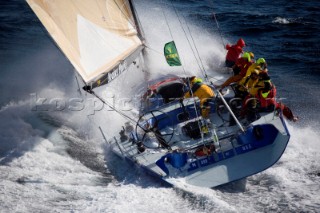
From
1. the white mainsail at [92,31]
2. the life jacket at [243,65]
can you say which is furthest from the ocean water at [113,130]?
the life jacket at [243,65]

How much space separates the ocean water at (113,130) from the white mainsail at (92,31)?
1.54 meters

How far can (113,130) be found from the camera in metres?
10.4

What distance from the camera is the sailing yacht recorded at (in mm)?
7848

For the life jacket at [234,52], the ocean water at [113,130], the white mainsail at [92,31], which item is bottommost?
the ocean water at [113,130]

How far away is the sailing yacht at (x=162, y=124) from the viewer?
7848mm

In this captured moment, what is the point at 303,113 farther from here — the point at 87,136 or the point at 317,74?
the point at 87,136

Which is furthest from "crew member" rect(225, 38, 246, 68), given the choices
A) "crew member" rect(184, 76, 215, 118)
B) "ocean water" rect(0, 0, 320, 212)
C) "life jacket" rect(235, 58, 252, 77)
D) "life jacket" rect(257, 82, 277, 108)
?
"life jacket" rect(257, 82, 277, 108)

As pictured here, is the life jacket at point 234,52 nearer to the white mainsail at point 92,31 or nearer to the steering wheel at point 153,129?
the white mainsail at point 92,31

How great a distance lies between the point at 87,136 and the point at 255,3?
1522 cm

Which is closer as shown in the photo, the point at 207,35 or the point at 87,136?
the point at 87,136

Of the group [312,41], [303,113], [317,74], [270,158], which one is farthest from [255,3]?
[270,158]

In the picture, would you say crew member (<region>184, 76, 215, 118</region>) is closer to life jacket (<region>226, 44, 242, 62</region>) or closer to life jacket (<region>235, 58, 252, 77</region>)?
life jacket (<region>235, 58, 252, 77</region>)

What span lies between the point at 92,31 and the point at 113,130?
277 cm

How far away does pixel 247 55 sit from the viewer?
10172mm
